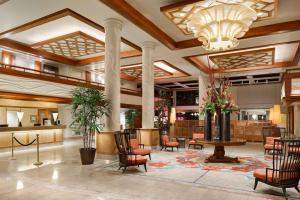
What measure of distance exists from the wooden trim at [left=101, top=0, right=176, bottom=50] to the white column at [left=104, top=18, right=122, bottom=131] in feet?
2.01

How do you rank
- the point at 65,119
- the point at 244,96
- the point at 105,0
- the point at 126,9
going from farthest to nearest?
the point at 244,96
the point at 65,119
the point at 126,9
the point at 105,0

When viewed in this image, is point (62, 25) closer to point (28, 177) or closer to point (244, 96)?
point (28, 177)

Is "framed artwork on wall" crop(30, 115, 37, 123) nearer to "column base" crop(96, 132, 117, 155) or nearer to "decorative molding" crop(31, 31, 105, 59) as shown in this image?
"decorative molding" crop(31, 31, 105, 59)

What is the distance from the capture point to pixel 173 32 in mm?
8117

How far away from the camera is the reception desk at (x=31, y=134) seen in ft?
29.8

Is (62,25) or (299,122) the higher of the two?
(62,25)

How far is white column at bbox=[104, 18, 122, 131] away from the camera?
6.73m

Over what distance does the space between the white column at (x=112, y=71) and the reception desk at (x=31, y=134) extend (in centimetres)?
491

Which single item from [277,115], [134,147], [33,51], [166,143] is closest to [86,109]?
[134,147]

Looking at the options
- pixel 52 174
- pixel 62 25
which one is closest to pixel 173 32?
pixel 62 25

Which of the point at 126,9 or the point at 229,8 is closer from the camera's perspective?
the point at 229,8

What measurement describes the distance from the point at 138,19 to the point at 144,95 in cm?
326

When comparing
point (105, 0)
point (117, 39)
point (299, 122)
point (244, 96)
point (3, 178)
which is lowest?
point (3, 178)

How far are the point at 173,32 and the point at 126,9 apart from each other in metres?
2.49
